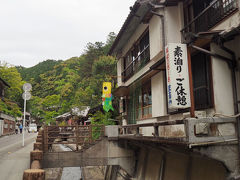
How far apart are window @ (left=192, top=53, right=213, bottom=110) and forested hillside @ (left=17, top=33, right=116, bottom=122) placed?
9.64 meters

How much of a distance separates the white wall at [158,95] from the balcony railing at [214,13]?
124 inches

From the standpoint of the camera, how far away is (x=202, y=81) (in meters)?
8.70

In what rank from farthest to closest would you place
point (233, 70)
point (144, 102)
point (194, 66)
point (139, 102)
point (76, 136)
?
point (139, 102), point (144, 102), point (76, 136), point (194, 66), point (233, 70)

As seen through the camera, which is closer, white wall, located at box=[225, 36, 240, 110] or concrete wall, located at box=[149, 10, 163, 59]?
white wall, located at box=[225, 36, 240, 110]

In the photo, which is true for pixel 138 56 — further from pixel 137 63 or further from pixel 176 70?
pixel 176 70

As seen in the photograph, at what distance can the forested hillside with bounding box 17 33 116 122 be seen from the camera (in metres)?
28.4

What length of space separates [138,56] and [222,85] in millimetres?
8341

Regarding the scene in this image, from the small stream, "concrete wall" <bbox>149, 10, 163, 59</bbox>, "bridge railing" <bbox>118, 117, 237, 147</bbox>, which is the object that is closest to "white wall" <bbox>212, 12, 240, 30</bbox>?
"bridge railing" <bbox>118, 117, 237, 147</bbox>

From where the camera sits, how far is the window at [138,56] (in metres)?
14.2

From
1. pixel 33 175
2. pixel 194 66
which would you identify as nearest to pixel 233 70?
pixel 194 66

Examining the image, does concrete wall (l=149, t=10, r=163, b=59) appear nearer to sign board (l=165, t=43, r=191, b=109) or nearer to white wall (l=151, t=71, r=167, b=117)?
white wall (l=151, t=71, r=167, b=117)

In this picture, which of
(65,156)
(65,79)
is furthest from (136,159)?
(65,79)

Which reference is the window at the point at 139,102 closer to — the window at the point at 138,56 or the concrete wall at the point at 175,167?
the window at the point at 138,56

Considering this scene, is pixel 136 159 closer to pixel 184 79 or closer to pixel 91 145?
pixel 91 145
